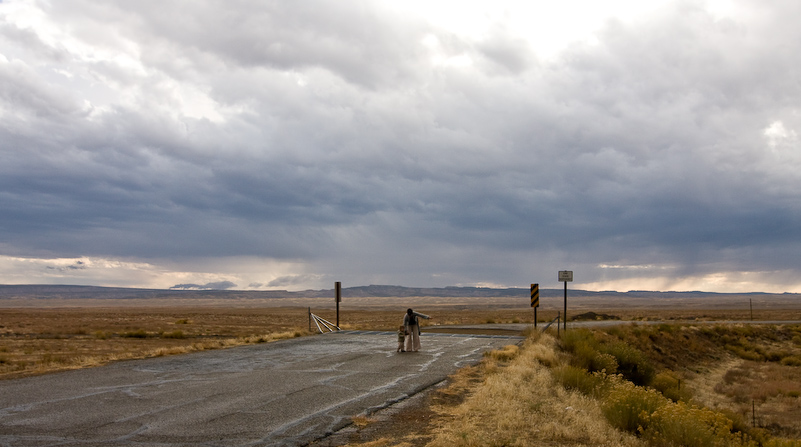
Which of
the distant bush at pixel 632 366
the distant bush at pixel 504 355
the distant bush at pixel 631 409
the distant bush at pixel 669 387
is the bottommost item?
the distant bush at pixel 669 387

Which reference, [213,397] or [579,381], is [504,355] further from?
[213,397]

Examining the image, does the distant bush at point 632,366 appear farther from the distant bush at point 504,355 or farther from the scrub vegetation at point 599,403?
the distant bush at point 504,355

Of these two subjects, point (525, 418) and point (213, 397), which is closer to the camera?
point (525, 418)

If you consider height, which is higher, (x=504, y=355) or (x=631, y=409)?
(x=631, y=409)

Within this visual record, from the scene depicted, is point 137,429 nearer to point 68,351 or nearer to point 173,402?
point 173,402

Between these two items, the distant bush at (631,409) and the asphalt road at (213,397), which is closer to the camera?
the asphalt road at (213,397)

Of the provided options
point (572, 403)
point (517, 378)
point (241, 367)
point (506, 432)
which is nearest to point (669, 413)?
point (572, 403)

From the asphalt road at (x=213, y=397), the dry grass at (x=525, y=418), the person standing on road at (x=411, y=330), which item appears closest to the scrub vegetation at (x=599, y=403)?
the dry grass at (x=525, y=418)

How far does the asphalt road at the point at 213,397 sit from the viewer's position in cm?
862

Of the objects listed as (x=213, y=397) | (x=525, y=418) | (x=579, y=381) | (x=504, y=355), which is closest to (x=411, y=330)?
(x=504, y=355)

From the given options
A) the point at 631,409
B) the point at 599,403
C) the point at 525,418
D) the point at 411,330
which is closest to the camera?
the point at 525,418

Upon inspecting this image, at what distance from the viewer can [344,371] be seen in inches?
628

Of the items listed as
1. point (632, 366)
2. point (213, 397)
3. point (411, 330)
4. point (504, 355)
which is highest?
point (411, 330)

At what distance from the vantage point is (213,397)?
38.6 feet
